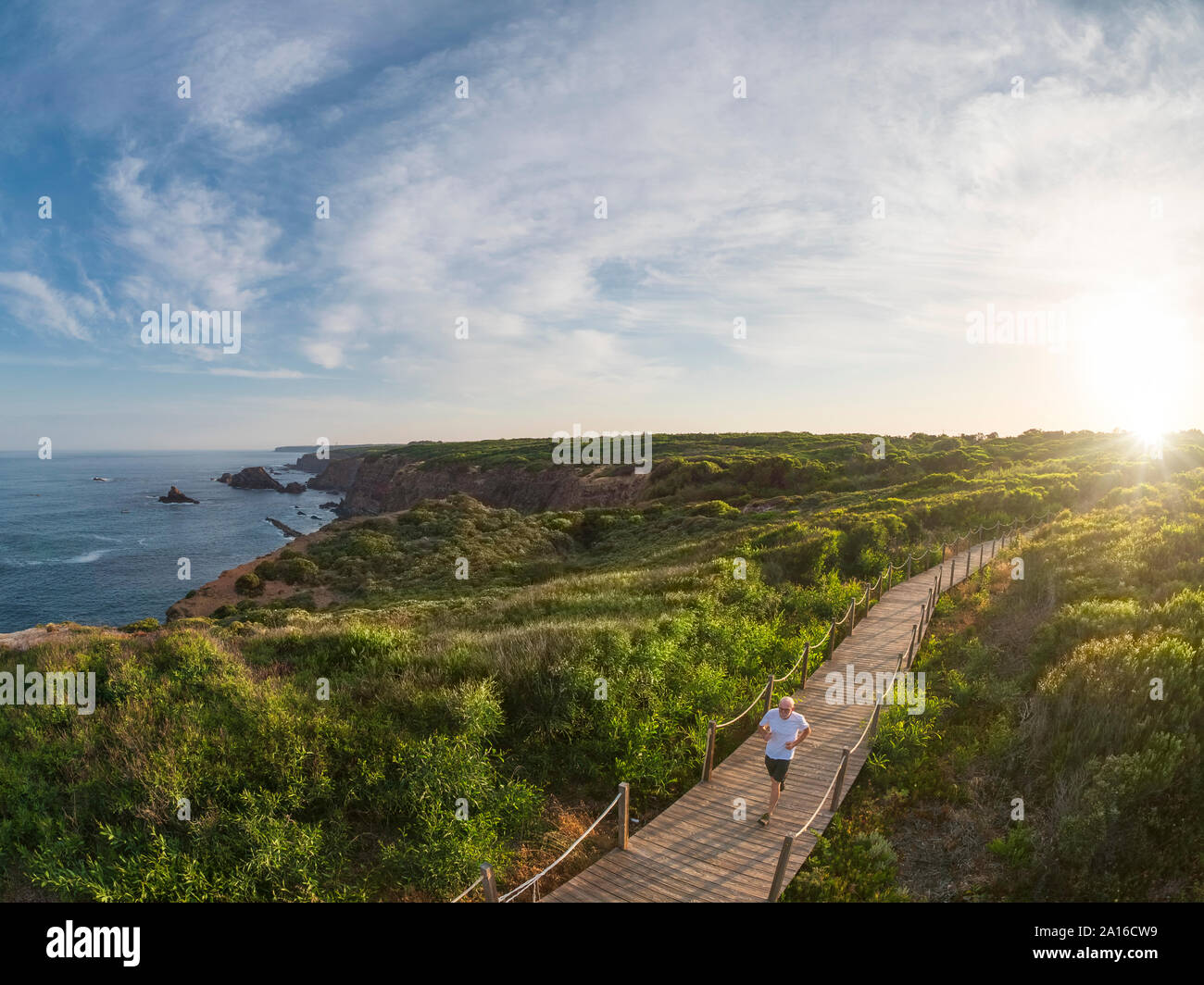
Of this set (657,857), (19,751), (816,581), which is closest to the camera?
(657,857)

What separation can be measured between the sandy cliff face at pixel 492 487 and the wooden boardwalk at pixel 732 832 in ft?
151

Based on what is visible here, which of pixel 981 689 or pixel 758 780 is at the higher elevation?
pixel 981 689

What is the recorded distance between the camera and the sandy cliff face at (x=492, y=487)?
61.5 metres

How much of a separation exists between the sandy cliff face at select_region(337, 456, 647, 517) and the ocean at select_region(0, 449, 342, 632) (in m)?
9.59

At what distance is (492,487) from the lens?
7656 cm

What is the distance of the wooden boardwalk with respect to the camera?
6762 mm

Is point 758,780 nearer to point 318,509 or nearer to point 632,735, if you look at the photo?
point 632,735

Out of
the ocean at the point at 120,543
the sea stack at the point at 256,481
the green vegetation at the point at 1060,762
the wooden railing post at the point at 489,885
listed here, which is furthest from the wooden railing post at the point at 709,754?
the sea stack at the point at 256,481

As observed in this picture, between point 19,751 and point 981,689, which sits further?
point 981,689
